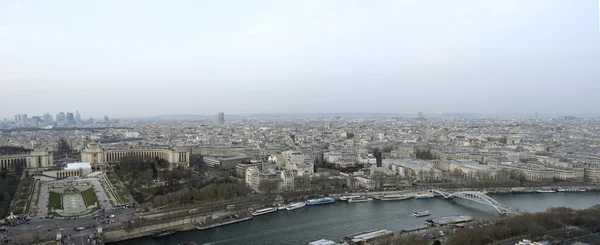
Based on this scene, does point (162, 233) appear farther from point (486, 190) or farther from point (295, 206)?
point (486, 190)

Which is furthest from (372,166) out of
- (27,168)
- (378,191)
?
(27,168)

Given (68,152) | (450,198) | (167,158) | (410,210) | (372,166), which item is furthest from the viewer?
(68,152)

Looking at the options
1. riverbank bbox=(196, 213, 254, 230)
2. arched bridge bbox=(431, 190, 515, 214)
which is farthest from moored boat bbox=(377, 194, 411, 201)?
riverbank bbox=(196, 213, 254, 230)

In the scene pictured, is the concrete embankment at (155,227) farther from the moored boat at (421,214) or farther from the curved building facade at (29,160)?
the curved building facade at (29,160)

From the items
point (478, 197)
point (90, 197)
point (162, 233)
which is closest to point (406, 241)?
point (162, 233)

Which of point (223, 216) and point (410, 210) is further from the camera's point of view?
point (410, 210)

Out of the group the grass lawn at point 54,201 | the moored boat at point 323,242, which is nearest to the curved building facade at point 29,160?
the grass lawn at point 54,201

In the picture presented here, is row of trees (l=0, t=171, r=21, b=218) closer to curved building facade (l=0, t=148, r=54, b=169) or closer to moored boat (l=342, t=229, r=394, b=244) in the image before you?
curved building facade (l=0, t=148, r=54, b=169)

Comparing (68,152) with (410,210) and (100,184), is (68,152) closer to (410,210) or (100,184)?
(100,184)
